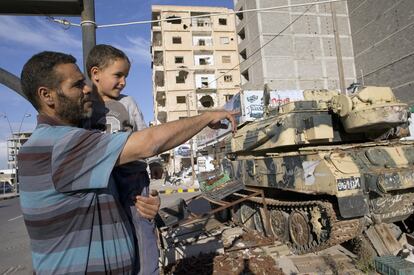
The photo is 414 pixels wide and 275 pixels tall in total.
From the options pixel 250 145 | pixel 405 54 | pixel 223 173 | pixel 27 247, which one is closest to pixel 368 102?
pixel 250 145

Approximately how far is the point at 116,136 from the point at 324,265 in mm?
4614

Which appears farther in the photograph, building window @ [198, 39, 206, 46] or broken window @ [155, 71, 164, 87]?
building window @ [198, 39, 206, 46]

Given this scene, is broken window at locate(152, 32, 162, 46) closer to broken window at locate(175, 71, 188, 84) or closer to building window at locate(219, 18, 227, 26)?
broken window at locate(175, 71, 188, 84)

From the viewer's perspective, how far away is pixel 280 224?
20.9ft

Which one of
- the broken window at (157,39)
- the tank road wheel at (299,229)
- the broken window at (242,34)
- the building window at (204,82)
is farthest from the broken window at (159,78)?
the tank road wheel at (299,229)

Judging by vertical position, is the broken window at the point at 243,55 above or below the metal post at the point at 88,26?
above

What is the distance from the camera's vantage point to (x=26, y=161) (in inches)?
50.6

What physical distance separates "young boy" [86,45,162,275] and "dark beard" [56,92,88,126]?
32 centimetres

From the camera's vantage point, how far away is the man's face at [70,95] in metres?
1.42

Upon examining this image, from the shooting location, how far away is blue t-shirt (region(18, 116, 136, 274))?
1.27 m

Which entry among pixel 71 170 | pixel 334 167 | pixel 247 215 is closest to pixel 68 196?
pixel 71 170

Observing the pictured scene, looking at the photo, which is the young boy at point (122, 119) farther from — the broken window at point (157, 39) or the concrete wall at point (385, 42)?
the broken window at point (157, 39)

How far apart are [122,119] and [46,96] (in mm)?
514

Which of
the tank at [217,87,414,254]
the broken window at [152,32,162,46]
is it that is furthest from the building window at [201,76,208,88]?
the tank at [217,87,414,254]
